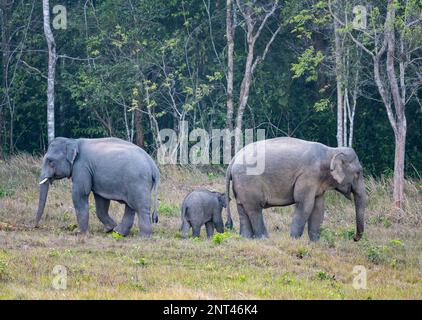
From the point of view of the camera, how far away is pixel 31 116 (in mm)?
28578

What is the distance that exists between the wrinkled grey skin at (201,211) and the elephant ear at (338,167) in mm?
2293

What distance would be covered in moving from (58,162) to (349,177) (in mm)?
5119

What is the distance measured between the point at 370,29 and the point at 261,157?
5.98m

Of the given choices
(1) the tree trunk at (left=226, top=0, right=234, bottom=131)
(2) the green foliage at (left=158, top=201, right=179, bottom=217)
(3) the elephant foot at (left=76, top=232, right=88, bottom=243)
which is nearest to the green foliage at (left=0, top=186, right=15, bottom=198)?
(2) the green foliage at (left=158, top=201, right=179, bottom=217)

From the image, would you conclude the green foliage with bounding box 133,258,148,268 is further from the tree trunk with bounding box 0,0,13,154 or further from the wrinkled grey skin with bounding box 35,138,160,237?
the tree trunk with bounding box 0,0,13,154

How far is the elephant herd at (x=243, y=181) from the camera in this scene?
17.0m

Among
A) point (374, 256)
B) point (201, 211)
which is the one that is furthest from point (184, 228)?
point (374, 256)

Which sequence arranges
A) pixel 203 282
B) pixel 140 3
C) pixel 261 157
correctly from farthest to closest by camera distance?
pixel 140 3
pixel 261 157
pixel 203 282

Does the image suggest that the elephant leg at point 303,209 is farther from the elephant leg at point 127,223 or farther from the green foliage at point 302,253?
the elephant leg at point 127,223

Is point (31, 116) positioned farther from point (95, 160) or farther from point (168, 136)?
point (95, 160)

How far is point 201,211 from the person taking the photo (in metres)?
17.8

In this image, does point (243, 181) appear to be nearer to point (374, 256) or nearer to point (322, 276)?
point (374, 256)

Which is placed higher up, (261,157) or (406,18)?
(406,18)
